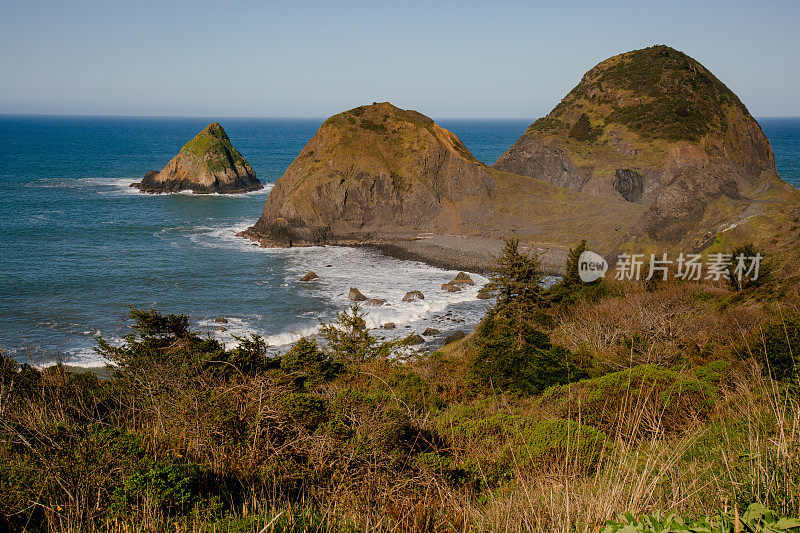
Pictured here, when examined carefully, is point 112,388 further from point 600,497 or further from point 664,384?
point 664,384

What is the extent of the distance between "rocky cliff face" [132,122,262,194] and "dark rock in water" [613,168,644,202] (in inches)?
2056

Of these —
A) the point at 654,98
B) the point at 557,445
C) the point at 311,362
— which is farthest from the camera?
the point at 654,98

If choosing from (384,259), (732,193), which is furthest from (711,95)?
(384,259)

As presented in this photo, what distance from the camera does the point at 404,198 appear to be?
5325 centimetres

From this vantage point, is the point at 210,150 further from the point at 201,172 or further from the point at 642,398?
the point at 642,398

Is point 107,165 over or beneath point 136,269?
over

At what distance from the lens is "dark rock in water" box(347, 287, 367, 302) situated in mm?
33547

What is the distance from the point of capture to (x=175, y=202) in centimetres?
6631

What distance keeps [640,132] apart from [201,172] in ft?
201

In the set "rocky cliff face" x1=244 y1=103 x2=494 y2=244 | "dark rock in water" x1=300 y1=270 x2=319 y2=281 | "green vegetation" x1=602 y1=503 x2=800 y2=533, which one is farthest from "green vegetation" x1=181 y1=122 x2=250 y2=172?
"green vegetation" x1=602 y1=503 x2=800 y2=533

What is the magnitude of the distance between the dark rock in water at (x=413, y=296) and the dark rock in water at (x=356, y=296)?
2.75 meters

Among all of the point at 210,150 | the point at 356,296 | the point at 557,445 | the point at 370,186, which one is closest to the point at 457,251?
the point at 370,186

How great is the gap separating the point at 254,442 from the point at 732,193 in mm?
36161

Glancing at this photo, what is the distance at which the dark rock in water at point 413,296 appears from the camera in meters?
34.2
